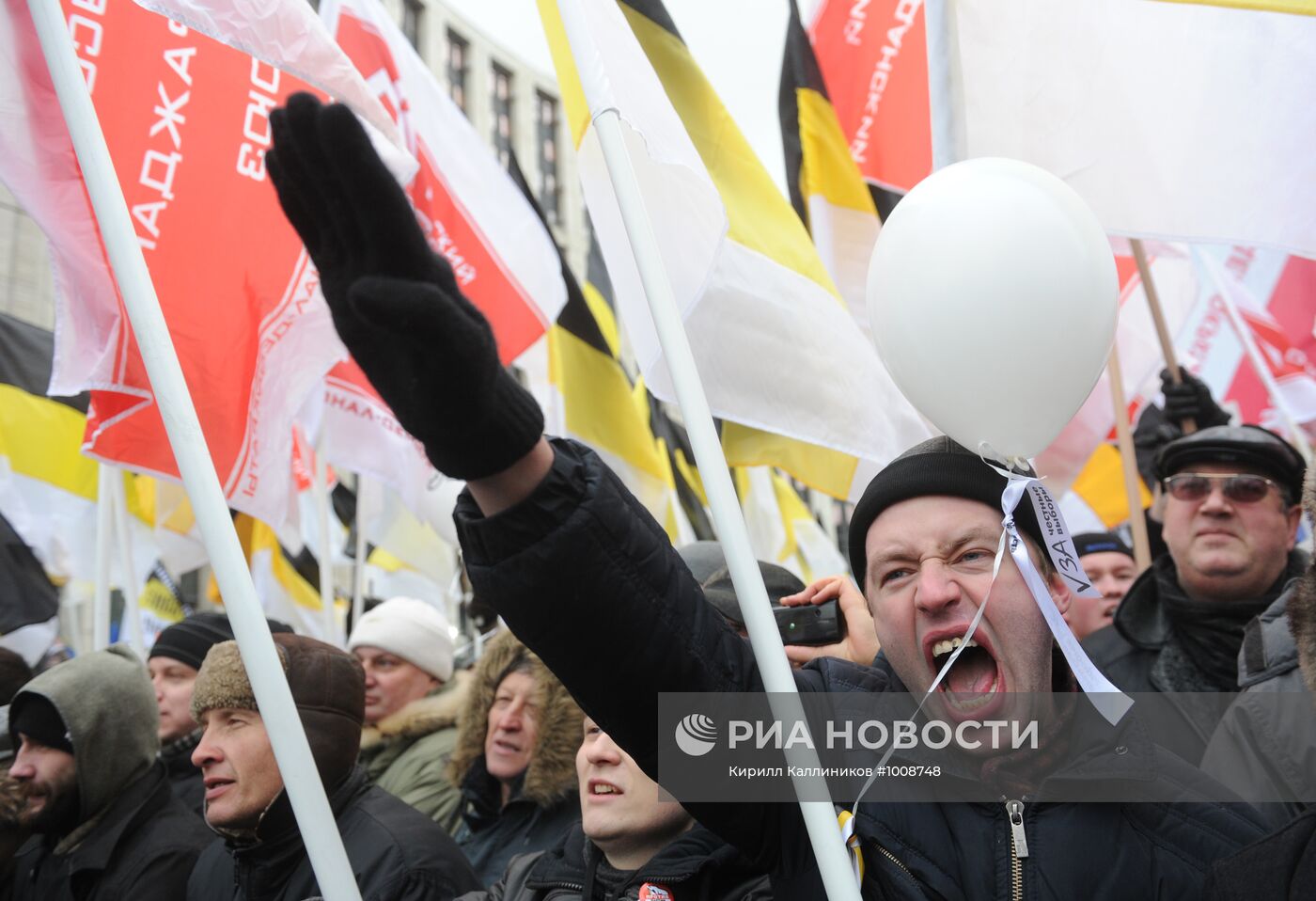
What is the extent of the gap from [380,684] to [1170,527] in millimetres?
3028

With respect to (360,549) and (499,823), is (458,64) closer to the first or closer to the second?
(360,549)

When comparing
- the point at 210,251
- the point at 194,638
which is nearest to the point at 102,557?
the point at 194,638

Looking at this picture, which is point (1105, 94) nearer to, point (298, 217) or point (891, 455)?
point (891, 455)

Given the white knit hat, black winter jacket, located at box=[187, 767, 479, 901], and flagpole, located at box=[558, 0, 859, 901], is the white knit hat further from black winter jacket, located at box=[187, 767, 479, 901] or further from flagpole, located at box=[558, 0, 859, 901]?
flagpole, located at box=[558, 0, 859, 901]

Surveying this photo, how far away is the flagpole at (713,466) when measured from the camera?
6.08 ft

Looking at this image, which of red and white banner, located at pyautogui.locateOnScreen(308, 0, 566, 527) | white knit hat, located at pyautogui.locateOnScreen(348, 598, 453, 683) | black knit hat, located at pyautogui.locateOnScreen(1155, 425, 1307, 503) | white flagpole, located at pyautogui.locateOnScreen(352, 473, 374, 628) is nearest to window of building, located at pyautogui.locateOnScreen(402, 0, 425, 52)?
white flagpole, located at pyautogui.locateOnScreen(352, 473, 374, 628)

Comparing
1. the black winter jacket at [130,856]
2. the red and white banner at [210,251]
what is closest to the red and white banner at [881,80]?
the red and white banner at [210,251]

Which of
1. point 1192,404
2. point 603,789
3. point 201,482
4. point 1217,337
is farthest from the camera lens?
point 1217,337

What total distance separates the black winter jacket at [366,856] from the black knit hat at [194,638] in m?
1.40

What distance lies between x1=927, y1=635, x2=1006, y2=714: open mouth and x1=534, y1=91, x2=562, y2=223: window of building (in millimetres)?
39899

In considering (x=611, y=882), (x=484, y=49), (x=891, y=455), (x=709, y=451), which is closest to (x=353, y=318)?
(x=709, y=451)

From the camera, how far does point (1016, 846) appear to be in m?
1.91

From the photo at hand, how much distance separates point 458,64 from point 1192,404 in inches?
1463

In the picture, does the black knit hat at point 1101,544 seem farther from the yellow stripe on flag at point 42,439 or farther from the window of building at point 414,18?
the window of building at point 414,18
